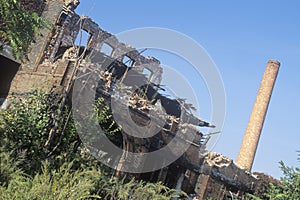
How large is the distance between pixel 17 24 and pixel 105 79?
19.7ft

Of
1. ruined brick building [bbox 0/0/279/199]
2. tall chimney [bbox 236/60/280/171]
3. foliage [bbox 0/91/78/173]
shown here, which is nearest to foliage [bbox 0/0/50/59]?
foliage [bbox 0/91/78/173]

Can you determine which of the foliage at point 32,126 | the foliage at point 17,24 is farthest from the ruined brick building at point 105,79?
the foliage at point 17,24

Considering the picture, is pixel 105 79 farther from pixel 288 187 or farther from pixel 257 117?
pixel 257 117

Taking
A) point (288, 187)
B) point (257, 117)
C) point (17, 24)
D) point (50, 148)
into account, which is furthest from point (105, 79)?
point (257, 117)

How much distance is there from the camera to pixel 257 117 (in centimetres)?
2961

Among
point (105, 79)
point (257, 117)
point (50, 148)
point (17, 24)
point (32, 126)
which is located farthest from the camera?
point (257, 117)

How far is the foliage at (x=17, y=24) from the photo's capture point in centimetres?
757

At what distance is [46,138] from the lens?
11180 millimetres

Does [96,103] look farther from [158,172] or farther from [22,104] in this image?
[158,172]

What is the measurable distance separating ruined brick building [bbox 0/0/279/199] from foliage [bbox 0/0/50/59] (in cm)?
393

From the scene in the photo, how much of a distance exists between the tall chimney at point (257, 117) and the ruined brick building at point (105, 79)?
5.93m

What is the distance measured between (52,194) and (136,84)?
55.9 feet

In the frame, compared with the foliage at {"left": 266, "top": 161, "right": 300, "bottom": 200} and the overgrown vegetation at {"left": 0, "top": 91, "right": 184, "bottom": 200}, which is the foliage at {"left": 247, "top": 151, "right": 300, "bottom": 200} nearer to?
the foliage at {"left": 266, "top": 161, "right": 300, "bottom": 200}

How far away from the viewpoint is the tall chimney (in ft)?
94.2
